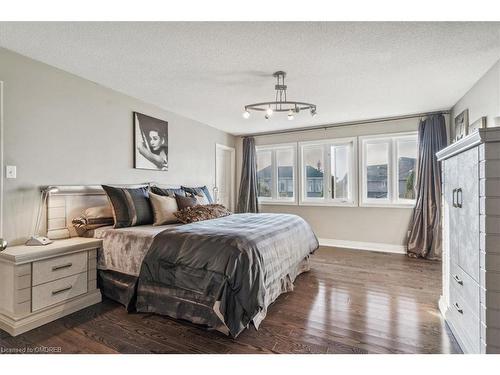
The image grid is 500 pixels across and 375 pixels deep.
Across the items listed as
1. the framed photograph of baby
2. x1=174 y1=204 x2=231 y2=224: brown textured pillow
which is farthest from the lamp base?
the framed photograph of baby

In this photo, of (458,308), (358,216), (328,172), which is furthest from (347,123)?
(458,308)

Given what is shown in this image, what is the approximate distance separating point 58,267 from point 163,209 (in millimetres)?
1054

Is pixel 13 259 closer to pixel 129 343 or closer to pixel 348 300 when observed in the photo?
pixel 129 343

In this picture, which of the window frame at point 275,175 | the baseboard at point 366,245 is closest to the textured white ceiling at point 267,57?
the window frame at point 275,175

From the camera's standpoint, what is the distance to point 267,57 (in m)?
2.35

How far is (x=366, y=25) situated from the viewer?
1.89 meters

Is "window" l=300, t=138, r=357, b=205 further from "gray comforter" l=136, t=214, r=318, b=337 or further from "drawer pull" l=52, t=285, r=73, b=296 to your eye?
"drawer pull" l=52, t=285, r=73, b=296

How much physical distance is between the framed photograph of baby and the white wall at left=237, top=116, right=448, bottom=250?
8.06 feet

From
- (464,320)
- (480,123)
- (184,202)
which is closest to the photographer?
(464,320)

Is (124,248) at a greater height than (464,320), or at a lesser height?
greater

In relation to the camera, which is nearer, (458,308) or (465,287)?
(465,287)

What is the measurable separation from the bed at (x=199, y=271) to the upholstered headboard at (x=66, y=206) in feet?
1.25

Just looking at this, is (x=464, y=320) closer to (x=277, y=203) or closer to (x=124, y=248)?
(x=124, y=248)
